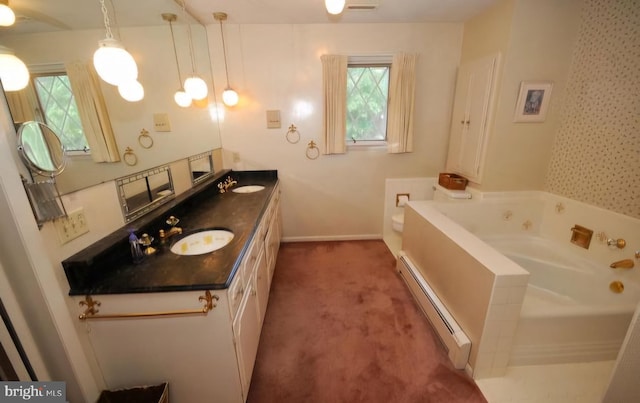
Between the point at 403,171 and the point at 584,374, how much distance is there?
2.15 meters

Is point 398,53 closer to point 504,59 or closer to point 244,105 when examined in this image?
point 504,59

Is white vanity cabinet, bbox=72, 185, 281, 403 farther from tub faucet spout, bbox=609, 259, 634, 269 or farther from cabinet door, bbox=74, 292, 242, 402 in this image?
tub faucet spout, bbox=609, 259, 634, 269

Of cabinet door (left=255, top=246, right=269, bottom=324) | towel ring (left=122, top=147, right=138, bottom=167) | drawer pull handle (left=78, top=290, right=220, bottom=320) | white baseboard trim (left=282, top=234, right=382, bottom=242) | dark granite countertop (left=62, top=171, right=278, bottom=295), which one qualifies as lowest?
white baseboard trim (left=282, top=234, right=382, bottom=242)

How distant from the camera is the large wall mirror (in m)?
0.95

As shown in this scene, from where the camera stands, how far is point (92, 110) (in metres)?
1.13

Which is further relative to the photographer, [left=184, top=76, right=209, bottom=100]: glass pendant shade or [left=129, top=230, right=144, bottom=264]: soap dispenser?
[left=184, top=76, right=209, bottom=100]: glass pendant shade

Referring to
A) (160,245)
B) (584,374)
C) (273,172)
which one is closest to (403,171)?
(273,172)

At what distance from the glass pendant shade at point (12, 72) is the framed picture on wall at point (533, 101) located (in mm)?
3053

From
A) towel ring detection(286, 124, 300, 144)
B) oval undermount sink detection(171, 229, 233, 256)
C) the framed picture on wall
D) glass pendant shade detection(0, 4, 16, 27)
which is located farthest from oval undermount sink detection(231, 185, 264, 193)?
the framed picture on wall

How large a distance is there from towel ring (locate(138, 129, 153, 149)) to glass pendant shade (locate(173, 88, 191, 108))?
532mm

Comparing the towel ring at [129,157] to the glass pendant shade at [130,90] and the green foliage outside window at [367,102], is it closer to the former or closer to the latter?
the glass pendant shade at [130,90]

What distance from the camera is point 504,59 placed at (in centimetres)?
198

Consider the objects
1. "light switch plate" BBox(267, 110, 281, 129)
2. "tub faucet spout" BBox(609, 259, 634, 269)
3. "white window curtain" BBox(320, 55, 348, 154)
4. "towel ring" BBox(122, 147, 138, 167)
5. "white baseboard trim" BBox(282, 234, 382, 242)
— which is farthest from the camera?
"white baseboard trim" BBox(282, 234, 382, 242)

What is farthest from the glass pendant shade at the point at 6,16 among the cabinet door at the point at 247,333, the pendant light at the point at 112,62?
the cabinet door at the point at 247,333
